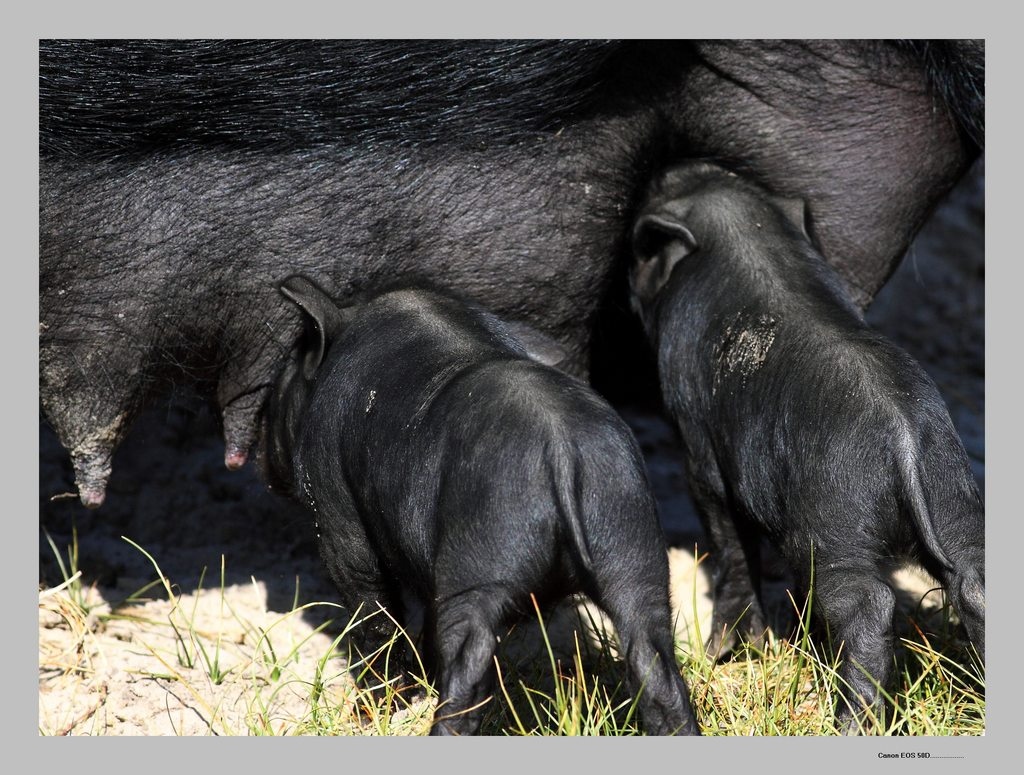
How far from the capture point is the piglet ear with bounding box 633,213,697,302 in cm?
343

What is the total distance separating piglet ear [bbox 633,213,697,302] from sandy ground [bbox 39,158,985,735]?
784 millimetres

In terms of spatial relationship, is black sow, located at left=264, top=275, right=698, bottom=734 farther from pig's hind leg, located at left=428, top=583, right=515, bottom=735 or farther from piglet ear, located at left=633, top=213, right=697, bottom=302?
piglet ear, located at left=633, top=213, right=697, bottom=302

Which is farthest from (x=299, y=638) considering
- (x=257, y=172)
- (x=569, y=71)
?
(x=569, y=71)

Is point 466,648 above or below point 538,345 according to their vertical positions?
below

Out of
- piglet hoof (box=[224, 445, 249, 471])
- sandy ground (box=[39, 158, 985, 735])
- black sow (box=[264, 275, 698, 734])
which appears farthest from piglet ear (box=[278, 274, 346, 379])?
sandy ground (box=[39, 158, 985, 735])

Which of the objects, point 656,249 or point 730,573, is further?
point 656,249

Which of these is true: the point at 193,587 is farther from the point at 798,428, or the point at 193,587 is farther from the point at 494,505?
the point at 798,428

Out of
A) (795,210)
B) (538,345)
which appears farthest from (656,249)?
(538,345)

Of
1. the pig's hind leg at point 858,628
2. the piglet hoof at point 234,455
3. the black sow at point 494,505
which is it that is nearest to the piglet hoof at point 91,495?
the piglet hoof at point 234,455

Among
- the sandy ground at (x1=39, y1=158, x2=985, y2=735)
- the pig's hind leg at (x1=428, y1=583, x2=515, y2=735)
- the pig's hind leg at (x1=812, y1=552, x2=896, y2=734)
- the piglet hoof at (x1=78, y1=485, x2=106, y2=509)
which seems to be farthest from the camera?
the piglet hoof at (x1=78, y1=485, x2=106, y2=509)

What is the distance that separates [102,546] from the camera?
12.8 ft

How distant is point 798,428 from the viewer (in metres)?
2.85

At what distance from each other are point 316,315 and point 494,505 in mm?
821

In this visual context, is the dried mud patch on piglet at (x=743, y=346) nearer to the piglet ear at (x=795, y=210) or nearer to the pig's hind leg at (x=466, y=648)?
the piglet ear at (x=795, y=210)
